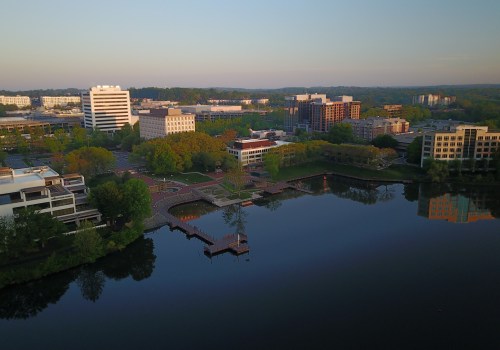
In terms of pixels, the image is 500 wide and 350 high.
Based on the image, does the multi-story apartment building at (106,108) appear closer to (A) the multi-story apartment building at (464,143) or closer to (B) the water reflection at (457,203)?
(A) the multi-story apartment building at (464,143)

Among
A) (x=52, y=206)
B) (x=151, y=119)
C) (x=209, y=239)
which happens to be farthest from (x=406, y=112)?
(x=52, y=206)

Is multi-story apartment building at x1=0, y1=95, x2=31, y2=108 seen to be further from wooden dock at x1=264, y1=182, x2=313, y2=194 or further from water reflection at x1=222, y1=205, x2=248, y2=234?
water reflection at x1=222, y1=205, x2=248, y2=234

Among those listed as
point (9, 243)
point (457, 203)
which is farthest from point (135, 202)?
point (457, 203)

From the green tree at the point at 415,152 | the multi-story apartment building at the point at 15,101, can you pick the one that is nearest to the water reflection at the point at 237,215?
the green tree at the point at 415,152

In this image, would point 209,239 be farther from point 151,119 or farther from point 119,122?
point 119,122

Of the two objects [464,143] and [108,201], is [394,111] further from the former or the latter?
[108,201]
